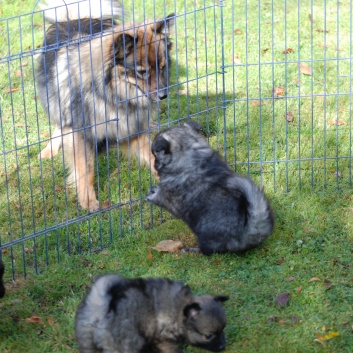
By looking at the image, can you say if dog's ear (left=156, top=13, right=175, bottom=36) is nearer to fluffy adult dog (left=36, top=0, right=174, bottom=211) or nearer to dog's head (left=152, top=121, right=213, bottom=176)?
fluffy adult dog (left=36, top=0, right=174, bottom=211)

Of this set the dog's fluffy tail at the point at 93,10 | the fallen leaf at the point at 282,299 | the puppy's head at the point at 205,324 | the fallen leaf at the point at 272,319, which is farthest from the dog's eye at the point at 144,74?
the puppy's head at the point at 205,324

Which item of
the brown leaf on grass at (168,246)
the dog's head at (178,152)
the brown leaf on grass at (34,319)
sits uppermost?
the dog's head at (178,152)

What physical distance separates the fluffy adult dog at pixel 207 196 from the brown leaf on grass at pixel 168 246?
0.65ft

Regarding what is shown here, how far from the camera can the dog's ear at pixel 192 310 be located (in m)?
3.96

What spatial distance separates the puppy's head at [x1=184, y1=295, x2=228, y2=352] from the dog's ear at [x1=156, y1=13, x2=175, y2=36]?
2643 mm

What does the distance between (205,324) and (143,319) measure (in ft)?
1.13

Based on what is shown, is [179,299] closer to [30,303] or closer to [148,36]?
[30,303]

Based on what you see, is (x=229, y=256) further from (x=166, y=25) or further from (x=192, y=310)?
(x=166, y=25)

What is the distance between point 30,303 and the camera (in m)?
4.82

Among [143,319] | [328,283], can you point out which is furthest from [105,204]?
[143,319]

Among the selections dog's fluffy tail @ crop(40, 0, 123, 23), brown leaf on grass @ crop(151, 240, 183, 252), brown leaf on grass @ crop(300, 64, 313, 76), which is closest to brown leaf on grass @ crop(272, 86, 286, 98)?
brown leaf on grass @ crop(300, 64, 313, 76)

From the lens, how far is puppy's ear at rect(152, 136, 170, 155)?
5.35m

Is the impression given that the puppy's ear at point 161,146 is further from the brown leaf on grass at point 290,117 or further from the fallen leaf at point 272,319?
the brown leaf on grass at point 290,117

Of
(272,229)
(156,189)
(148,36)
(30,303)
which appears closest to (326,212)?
(272,229)
